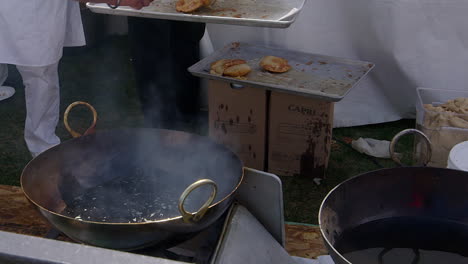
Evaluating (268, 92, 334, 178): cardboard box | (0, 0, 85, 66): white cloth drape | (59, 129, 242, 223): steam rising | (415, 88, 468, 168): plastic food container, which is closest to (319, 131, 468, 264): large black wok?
(59, 129, 242, 223): steam rising

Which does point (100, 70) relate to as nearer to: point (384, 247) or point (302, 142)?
point (302, 142)

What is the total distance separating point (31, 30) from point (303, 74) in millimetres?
1511

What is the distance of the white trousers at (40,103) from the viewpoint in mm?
2695

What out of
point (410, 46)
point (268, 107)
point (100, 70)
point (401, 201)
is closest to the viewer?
point (401, 201)

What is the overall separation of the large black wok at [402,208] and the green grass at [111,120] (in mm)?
1366

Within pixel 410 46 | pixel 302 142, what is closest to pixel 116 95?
pixel 302 142

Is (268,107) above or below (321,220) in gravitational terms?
below

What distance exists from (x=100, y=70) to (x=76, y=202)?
130 inches

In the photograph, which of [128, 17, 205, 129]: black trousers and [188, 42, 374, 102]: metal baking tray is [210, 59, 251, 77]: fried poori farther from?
[128, 17, 205, 129]: black trousers

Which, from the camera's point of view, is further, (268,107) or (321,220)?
(268,107)

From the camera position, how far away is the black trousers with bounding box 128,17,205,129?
3064 mm

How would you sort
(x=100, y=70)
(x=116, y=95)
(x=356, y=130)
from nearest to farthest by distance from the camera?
1. (x=356, y=130)
2. (x=116, y=95)
3. (x=100, y=70)

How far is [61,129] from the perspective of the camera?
3.49m

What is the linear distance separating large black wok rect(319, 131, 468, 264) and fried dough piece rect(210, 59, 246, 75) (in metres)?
1.64
